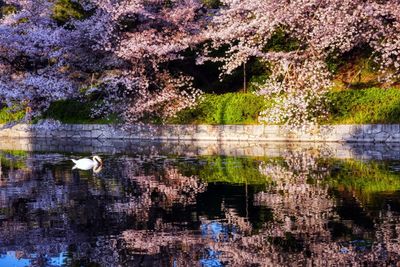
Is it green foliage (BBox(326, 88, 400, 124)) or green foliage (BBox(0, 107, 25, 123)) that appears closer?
green foliage (BBox(326, 88, 400, 124))

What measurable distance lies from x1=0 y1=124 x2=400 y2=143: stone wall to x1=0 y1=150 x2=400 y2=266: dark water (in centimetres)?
→ 644

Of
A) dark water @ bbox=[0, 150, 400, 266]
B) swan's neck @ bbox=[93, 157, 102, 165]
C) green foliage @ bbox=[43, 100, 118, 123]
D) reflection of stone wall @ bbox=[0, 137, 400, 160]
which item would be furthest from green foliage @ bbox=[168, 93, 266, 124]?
dark water @ bbox=[0, 150, 400, 266]

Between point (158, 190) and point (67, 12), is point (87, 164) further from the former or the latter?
point (67, 12)

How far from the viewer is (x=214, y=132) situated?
27.4 meters

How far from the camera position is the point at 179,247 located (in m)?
7.99

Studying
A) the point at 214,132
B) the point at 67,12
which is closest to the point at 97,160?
the point at 214,132

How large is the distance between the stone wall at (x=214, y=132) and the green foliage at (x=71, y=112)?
0.34m

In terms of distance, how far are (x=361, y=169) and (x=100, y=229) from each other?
303 inches

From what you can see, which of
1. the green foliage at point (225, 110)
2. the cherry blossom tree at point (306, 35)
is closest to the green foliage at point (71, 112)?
the green foliage at point (225, 110)

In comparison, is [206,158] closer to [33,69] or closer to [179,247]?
[179,247]

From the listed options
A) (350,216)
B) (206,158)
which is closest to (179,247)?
(350,216)

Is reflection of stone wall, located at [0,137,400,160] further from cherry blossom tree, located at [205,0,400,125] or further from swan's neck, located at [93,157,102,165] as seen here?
swan's neck, located at [93,157,102,165]

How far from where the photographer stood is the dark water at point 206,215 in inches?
299

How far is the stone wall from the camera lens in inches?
915
